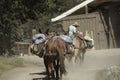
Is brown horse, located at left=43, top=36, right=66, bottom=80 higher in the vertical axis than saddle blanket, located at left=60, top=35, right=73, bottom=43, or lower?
lower

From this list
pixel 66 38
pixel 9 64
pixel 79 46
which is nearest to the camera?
pixel 66 38

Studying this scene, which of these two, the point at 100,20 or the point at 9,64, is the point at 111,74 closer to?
the point at 9,64

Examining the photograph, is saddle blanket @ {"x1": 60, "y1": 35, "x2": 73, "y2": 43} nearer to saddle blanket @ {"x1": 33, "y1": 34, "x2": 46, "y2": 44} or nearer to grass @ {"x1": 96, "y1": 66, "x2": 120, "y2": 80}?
saddle blanket @ {"x1": 33, "y1": 34, "x2": 46, "y2": 44}

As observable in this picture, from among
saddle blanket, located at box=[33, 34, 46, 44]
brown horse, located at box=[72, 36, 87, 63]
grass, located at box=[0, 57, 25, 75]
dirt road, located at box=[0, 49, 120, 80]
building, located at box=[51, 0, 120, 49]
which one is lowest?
dirt road, located at box=[0, 49, 120, 80]

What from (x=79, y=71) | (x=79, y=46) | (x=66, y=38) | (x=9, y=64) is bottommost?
(x=79, y=71)

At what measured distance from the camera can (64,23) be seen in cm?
3362

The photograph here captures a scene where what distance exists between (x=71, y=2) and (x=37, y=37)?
156ft

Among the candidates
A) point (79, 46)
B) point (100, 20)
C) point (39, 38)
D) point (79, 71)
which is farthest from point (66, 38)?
point (100, 20)

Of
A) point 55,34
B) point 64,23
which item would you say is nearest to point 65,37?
point 55,34

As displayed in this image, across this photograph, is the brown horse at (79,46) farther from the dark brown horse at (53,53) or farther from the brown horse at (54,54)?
the brown horse at (54,54)

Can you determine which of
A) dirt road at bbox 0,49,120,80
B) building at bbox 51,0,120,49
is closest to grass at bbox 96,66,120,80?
dirt road at bbox 0,49,120,80

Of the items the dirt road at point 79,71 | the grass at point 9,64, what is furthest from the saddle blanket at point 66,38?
the grass at point 9,64

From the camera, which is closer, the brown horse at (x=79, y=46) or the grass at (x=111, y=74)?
the grass at (x=111, y=74)

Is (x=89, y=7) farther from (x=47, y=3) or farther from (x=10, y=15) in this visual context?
(x=10, y=15)
